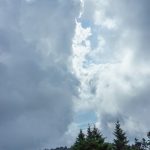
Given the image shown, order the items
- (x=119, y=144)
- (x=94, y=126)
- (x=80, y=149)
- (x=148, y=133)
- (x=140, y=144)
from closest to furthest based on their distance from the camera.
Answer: (x=80, y=149) → (x=94, y=126) → (x=119, y=144) → (x=148, y=133) → (x=140, y=144)

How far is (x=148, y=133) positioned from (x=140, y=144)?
96.3 ft

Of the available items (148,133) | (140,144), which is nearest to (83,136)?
(148,133)

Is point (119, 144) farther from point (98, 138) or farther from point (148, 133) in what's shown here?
point (148, 133)

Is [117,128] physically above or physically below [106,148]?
above

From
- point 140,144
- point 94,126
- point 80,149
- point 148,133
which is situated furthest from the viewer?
point 140,144

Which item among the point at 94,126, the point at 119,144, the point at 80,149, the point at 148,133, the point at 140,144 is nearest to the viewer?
the point at 80,149

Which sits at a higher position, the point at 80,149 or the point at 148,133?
the point at 148,133

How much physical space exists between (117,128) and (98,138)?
21.5 meters

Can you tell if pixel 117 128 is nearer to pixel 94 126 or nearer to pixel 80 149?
pixel 94 126

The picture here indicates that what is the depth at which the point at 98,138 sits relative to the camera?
77.8 metres

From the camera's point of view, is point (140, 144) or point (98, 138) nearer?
point (98, 138)

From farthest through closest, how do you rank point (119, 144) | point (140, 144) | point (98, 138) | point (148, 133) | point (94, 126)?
point (140, 144), point (148, 133), point (119, 144), point (94, 126), point (98, 138)

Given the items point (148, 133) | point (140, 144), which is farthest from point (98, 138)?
point (140, 144)

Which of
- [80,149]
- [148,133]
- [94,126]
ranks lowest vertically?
[80,149]
